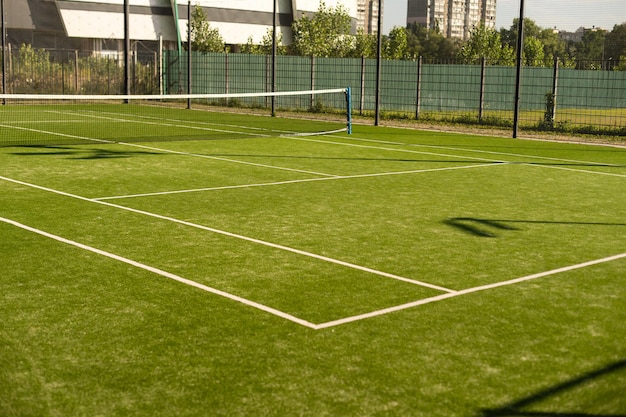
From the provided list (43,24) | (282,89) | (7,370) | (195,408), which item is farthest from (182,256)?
(43,24)

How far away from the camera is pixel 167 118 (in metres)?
29.1

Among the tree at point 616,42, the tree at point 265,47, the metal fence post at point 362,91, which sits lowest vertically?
the metal fence post at point 362,91

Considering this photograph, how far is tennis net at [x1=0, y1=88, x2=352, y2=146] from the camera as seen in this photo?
21.0 meters

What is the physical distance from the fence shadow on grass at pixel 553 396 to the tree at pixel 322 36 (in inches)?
1775

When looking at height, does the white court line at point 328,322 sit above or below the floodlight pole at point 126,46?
below

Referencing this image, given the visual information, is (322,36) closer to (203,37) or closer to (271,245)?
(203,37)

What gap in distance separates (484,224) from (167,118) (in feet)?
66.0

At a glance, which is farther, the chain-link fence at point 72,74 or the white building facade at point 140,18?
the white building facade at point 140,18

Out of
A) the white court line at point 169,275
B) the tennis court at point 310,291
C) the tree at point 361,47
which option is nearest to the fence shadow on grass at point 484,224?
the tennis court at point 310,291

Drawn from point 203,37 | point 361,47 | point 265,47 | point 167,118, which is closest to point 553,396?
point 167,118

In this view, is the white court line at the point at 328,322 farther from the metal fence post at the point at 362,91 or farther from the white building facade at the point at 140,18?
the white building facade at the point at 140,18

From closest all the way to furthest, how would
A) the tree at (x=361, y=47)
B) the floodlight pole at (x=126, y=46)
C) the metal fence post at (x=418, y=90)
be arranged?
the metal fence post at (x=418, y=90) → the floodlight pole at (x=126, y=46) → the tree at (x=361, y=47)

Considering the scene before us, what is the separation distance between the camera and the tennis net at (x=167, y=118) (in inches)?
828

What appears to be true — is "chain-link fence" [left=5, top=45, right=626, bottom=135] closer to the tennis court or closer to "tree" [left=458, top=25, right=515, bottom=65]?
the tennis court
